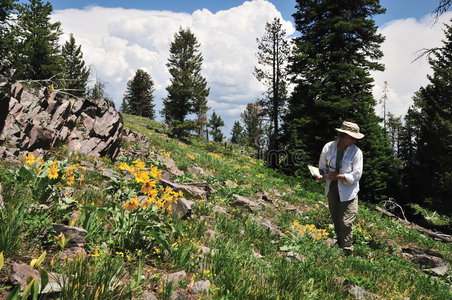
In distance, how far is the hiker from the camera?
5024 millimetres

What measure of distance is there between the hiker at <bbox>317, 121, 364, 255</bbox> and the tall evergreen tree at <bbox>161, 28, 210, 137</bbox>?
24.7m

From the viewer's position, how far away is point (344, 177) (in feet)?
16.2

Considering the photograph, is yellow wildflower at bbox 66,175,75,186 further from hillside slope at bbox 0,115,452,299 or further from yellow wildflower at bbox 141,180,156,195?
yellow wildflower at bbox 141,180,156,195

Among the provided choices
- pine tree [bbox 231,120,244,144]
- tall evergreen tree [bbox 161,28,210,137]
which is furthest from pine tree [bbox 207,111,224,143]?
tall evergreen tree [bbox 161,28,210,137]

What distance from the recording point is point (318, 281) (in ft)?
11.2

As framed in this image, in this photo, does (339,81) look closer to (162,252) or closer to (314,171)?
→ (314,171)

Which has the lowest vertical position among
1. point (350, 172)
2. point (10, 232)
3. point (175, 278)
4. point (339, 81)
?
point (175, 278)

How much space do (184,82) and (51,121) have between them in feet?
75.4

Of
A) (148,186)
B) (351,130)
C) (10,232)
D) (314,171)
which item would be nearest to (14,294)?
(10,232)

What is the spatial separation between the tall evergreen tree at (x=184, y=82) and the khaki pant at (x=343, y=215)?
24.8m

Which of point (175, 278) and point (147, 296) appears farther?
point (175, 278)

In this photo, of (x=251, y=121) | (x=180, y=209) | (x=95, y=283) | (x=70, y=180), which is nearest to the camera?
(x=95, y=283)

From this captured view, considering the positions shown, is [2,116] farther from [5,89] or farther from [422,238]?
[422,238]

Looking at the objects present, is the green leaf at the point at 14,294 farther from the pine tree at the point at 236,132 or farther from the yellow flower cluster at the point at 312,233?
the pine tree at the point at 236,132
